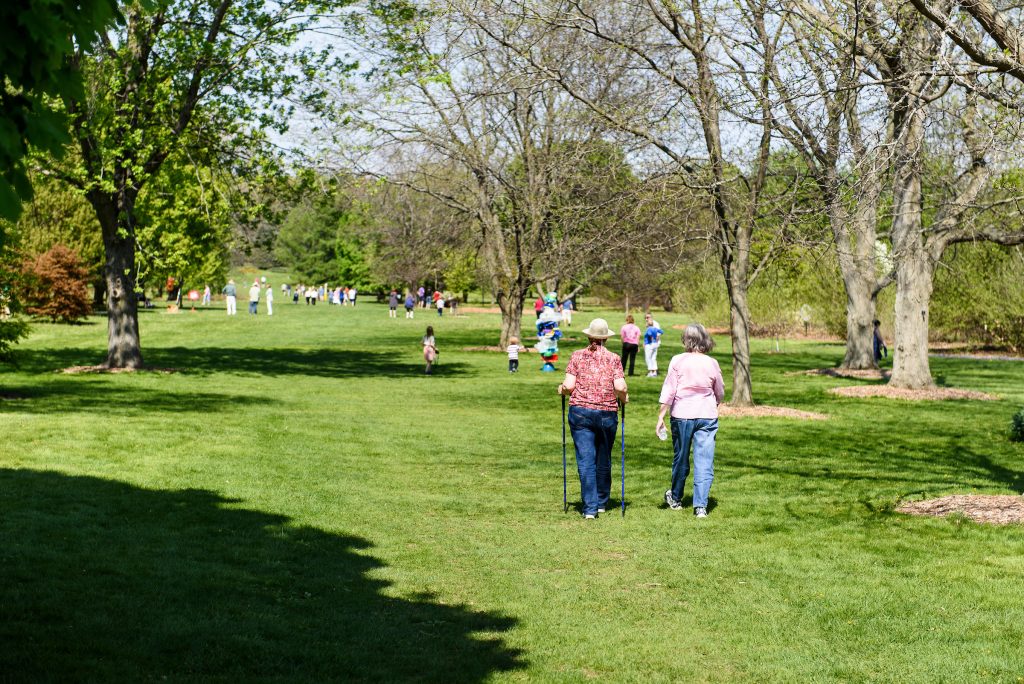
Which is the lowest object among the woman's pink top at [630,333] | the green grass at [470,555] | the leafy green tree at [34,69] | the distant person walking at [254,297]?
the green grass at [470,555]

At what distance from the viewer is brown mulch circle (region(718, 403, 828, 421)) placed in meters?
20.4

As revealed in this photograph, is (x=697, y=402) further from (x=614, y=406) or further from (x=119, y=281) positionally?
(x=119, y=281)

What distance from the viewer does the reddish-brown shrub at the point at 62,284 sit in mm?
45719

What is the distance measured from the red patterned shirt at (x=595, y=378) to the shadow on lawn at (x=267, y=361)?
721 inches

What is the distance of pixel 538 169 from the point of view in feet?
122

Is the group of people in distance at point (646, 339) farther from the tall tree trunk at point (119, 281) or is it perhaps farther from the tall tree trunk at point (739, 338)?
the tall tree trunk at point (119, 281)

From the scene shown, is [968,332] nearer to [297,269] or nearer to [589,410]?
[589,410]

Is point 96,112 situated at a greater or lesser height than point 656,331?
greater

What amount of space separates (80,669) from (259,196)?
74.5 ft

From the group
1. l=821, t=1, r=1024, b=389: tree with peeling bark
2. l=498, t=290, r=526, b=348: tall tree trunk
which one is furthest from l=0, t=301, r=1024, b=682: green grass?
l=498, t=290, r=526, b=348: tall tree trunk

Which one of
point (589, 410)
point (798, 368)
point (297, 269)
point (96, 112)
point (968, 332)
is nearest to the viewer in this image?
point (589, 410)

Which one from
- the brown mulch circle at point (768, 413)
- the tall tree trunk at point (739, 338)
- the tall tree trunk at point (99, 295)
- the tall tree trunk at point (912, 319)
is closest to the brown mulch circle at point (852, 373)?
the tall tree trunk at point (912, 319)

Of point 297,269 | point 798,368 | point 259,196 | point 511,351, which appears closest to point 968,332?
point 798,368

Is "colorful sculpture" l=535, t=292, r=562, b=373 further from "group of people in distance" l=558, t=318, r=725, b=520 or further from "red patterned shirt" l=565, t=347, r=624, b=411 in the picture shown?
"red patterned shirt" l=565, t=347, r=624, b=411
